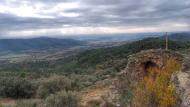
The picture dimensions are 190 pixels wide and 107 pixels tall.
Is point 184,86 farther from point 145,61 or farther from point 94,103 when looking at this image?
point 94,103

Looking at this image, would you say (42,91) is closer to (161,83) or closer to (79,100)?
(79,100)

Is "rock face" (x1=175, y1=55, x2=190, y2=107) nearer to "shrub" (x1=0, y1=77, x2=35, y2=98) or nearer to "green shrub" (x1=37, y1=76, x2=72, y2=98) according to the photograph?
"green shrub" (x1=37, y1=76, x2=72, y2=98)

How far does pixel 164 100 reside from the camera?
24609 millimetres

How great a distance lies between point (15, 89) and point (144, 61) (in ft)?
83.2

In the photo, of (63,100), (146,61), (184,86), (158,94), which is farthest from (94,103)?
(184,86)

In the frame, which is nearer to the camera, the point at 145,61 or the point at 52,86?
the point at 145,61

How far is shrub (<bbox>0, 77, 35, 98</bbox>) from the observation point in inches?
2165

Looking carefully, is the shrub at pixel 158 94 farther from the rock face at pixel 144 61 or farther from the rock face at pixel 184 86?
the rock face at pixel 144 61

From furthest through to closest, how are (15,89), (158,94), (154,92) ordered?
(15,89) → (154,92) → (158,94)

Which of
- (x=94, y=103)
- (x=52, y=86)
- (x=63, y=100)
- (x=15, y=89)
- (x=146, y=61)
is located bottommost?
(x=15, y=89)

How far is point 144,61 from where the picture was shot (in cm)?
3775

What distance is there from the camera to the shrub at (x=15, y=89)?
55.0m

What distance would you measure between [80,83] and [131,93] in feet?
93.8

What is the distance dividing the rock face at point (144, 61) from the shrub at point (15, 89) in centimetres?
2283
